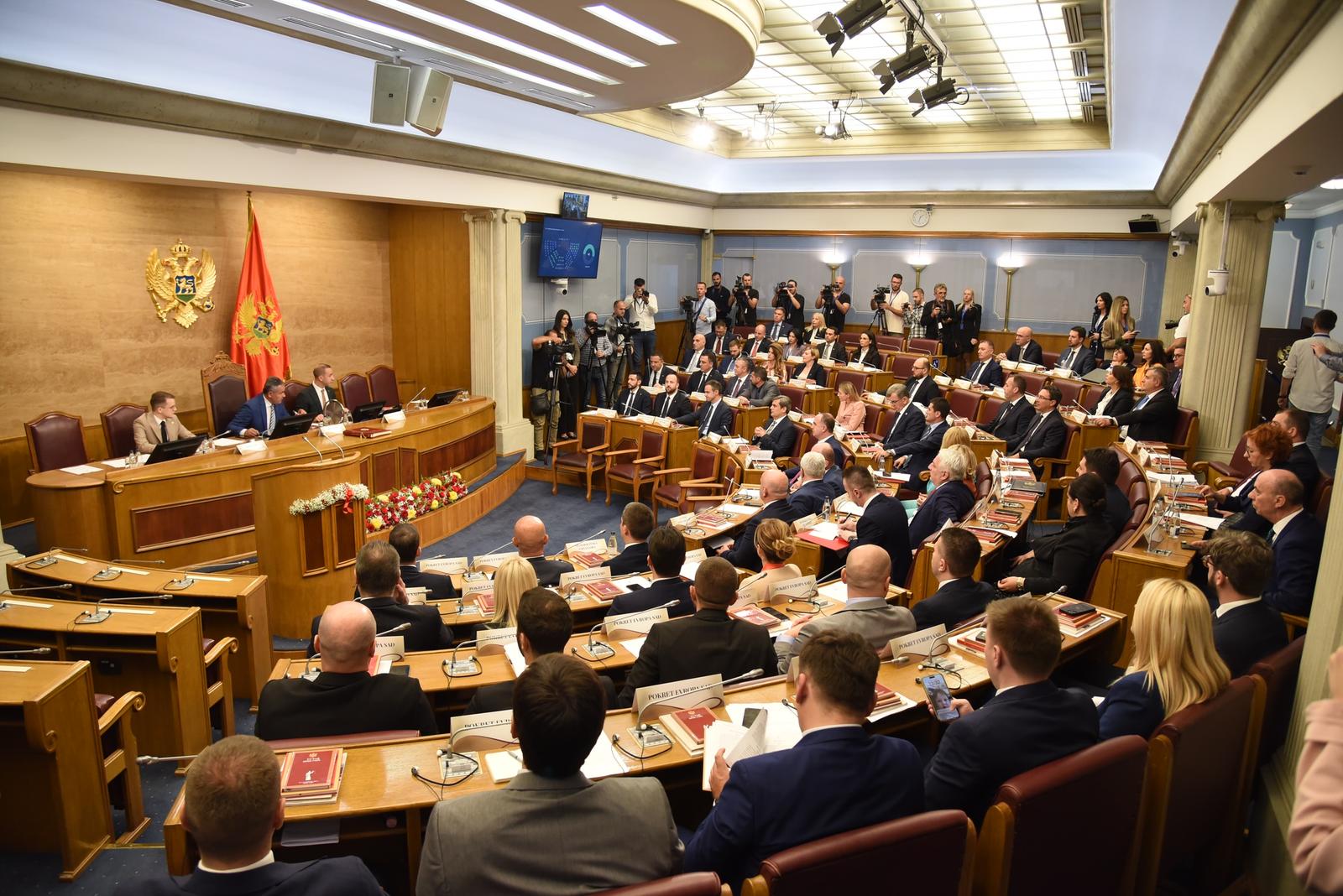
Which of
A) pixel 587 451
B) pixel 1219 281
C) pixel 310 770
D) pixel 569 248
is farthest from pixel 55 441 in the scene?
pixel 1219 281

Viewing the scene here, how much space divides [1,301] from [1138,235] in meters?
15.1

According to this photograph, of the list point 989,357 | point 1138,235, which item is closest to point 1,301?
point 989,357

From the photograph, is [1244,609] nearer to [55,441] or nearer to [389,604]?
[389,604]

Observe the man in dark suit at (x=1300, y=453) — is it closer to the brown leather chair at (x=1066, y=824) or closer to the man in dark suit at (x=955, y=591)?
the man in dark suit at (x=955, y=591)

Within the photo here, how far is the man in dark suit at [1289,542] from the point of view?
4262 millimetres

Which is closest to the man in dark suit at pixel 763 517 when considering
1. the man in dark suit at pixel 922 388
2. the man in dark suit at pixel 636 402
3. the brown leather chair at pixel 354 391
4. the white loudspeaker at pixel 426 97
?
the white loudspeaker at pixel 426 97

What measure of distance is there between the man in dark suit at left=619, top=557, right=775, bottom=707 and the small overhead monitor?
957 centimetres

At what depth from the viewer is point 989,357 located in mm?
11414

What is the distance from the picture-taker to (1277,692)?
10.1ft

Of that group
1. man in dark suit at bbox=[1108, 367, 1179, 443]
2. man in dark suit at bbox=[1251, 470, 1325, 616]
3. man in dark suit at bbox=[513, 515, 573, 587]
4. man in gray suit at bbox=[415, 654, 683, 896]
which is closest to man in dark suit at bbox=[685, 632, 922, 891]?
man in gray suit at bbox=[415, 654, 683, 896]

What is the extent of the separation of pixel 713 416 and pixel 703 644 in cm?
660

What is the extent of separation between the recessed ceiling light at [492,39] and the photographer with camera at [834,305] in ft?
30.7

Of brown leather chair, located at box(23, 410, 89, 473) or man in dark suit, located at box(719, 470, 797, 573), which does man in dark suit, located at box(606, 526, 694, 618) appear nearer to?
man in dark suit, located at box(719, 470, 797, 573)

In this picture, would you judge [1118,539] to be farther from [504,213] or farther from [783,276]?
[783,276]
